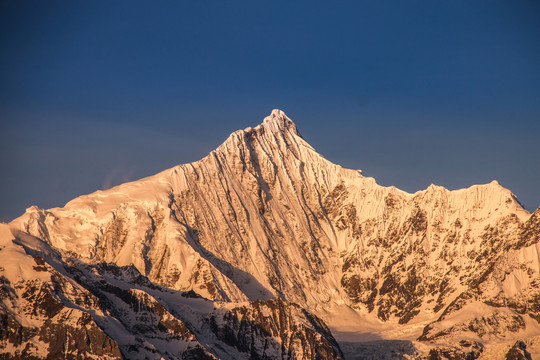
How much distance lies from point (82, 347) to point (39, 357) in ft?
25.2

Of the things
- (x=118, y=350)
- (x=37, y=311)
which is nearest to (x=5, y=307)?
(x=37, y=311)

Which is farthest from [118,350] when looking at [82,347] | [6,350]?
[6,350]

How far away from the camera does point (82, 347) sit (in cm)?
19562

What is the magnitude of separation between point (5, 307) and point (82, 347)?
51.3 ft

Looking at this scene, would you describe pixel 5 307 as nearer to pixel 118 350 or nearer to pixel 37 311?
pixel 37 311

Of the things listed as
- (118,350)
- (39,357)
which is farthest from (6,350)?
(118,350)

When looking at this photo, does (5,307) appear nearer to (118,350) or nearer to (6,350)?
(6,350)

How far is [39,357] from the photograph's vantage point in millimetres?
192250

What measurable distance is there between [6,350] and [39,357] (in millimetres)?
5679

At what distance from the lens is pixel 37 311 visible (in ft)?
652

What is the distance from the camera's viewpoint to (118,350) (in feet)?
650

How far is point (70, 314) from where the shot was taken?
652ft

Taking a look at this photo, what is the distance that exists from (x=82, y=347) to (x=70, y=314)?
6.70 metres

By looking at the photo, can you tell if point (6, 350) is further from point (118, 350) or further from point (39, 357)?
point (118, 350)
